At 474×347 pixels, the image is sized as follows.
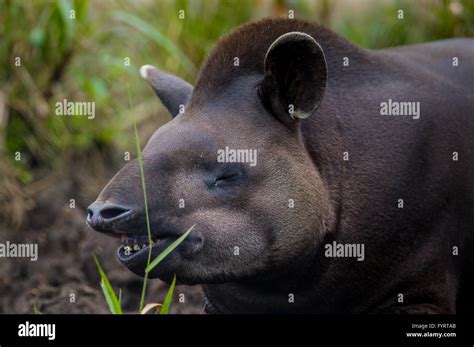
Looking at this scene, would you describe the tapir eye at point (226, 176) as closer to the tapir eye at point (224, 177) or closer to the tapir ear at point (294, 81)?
the tapir eye at point (224, 177)

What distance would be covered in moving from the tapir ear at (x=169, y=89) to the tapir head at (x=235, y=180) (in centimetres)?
41

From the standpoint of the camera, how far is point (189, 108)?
494 cm

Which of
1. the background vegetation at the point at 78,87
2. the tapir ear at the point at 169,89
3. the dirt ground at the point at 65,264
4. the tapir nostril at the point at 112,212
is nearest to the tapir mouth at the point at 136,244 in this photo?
the tapir nostril at the point at 112,212

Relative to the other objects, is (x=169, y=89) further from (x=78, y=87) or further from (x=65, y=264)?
(x=78, y=87)

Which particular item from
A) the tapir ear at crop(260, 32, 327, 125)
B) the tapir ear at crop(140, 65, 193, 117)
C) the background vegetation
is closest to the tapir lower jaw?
the tapir ear at crop(260, 32, 327, 125)

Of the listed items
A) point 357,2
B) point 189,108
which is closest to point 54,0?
point 189,108

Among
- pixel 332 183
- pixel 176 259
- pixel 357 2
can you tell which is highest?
pixel 357 2

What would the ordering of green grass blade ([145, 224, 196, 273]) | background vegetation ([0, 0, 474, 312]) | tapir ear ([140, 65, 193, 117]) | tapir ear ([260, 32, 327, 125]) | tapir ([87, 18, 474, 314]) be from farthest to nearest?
1. background vegetation ([0, 0, 474, 312])
2. tapir ear ([140, 65, 193, 117])
3. tapir ear ([260, 32, 327, 125])
4. tapir ([87, 18, 474, 314])
5. green grass blade ([145, 224, 196, 273])

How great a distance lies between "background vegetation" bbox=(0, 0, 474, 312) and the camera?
7281mm

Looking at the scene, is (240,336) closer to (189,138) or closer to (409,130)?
(189,138)

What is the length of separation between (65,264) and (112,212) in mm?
2664

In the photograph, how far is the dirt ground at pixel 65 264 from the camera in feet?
20.2

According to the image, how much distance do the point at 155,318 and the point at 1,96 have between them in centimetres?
331

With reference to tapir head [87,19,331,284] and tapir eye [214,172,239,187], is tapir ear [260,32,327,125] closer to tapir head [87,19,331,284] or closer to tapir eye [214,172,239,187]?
tapir head [87,19,331,284]
